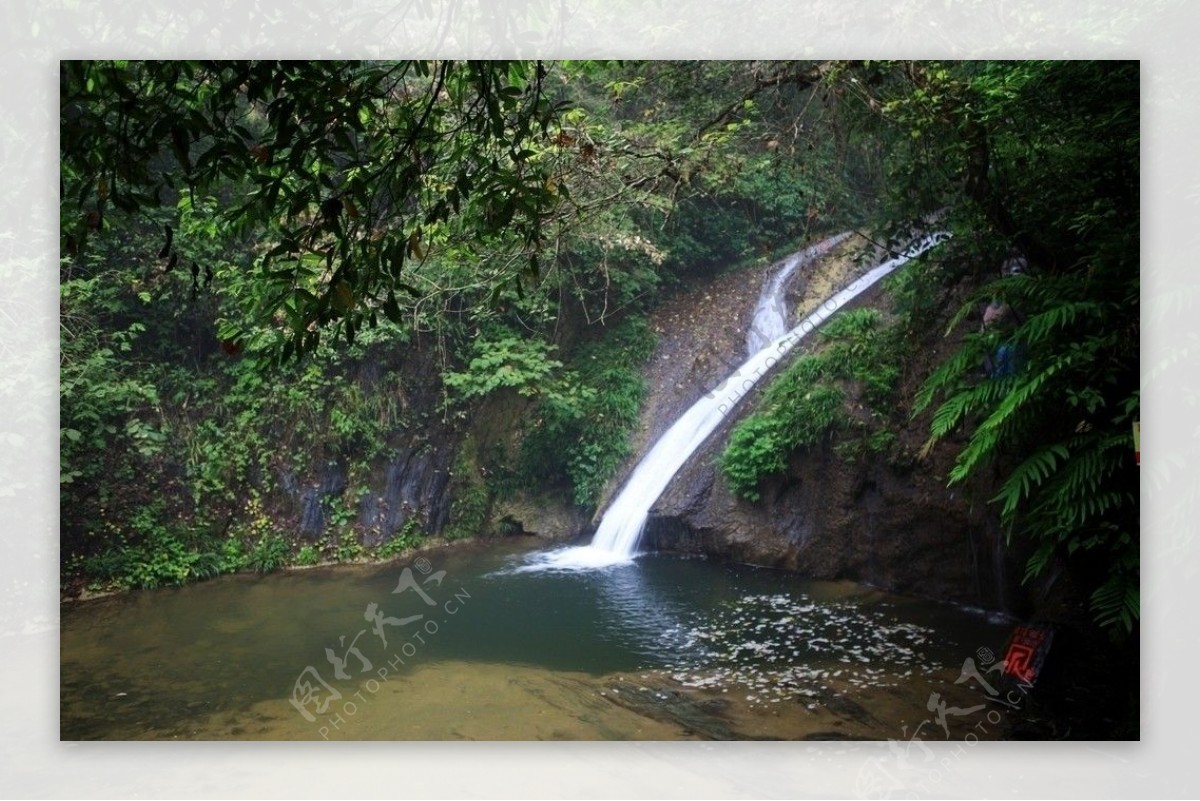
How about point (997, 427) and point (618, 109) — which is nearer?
point (997, 427)

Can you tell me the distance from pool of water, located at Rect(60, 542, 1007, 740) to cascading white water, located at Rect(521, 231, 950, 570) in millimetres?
191

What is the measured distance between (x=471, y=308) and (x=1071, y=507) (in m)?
2.19

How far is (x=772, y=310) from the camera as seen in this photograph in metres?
4.16

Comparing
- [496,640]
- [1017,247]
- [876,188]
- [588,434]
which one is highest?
[876,188]

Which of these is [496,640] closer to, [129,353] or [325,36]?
[129,353]

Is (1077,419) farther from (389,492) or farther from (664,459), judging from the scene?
(389,492)

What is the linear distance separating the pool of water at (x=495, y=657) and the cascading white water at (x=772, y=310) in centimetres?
97

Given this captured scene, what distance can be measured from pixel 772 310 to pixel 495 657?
1.78m

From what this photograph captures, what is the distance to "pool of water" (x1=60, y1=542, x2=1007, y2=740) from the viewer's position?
3.41 m

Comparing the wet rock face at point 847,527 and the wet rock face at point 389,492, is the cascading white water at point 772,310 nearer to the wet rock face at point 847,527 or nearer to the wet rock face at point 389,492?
the wet rock face at point 847,527

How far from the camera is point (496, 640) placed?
3711mm

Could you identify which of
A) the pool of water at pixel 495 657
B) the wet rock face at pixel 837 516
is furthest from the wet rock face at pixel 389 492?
the wet rock face at pixel 837 516

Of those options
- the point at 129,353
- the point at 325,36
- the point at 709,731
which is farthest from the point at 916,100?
the point at 129,353

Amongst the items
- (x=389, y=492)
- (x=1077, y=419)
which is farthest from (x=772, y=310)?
(x=389, y=492)
